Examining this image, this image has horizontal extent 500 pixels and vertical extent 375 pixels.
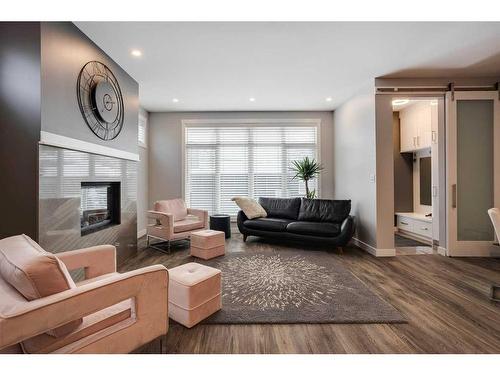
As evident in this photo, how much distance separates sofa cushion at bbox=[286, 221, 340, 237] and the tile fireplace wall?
280 centimetres

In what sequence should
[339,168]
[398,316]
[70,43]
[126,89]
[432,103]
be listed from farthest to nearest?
[339,168], [432,103], [126,89], [70,43], [398,316]

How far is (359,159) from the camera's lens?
4207 millimetres

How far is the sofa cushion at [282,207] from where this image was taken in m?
4.70

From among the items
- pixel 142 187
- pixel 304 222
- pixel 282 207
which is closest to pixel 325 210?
pixel 304 222

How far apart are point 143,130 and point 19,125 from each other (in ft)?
9.94

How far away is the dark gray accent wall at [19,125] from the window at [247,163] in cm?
337

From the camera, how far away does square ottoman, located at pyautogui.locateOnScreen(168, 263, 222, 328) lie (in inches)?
71.2

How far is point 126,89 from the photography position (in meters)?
3.47

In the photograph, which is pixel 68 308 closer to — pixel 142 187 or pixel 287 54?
pixel 287 54

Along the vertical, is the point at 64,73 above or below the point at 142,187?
above

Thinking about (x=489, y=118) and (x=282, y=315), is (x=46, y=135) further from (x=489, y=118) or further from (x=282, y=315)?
(x=489, y=118)

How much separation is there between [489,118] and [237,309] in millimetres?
4735

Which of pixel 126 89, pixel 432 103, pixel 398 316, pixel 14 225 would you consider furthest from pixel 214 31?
pixel 432 103

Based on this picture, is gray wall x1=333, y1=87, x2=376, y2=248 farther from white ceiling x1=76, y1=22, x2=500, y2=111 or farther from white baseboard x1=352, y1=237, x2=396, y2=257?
white ceiling x1=76, y1=22, x2=500, y2=111
